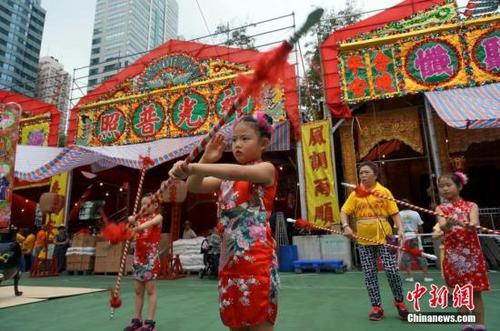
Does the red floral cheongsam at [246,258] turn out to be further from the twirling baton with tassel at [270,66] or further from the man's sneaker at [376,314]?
the man's sneaker at [376,314]

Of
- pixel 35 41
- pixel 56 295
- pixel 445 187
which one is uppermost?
pixel 35 41

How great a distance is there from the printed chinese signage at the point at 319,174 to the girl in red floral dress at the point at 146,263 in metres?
5.29

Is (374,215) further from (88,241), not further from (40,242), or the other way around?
(40,242)

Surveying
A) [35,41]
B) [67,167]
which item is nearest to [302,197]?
[67,167]

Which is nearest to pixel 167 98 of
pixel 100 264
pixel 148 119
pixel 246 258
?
pixel 148 119

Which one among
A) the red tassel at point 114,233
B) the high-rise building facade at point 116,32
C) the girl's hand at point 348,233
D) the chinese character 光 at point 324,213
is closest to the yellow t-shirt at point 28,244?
the chinese character 光 at point 324,213

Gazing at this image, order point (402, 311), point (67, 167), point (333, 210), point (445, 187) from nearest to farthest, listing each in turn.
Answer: point (445, 187)
point (402, 311)
point (333, 210)
point (67, 167)

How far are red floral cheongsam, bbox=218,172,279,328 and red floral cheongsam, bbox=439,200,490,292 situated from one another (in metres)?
1.97

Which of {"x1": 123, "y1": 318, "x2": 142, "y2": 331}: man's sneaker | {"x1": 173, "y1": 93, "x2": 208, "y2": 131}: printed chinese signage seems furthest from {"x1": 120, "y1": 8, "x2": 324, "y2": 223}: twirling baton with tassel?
{"x1": 173, "y1": 93, "x2": 208, "y2": 131}: printed chinese signage

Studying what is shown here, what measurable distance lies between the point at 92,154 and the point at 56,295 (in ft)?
14.8

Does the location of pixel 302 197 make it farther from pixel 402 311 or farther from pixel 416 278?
pixel 402 311

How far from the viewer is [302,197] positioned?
8.53 m

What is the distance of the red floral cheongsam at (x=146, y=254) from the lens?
341cm

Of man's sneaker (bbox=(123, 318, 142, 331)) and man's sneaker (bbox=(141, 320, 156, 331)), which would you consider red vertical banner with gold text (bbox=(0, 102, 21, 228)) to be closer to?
man's sneaker (bbox=(123, 318, 142, 331))
